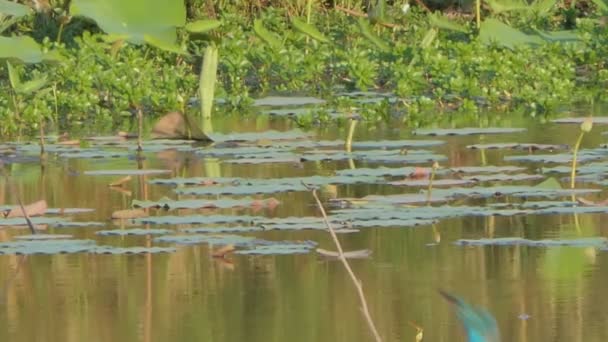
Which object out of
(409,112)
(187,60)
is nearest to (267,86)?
(187,60)

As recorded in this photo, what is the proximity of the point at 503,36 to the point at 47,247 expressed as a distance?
497 centimetres

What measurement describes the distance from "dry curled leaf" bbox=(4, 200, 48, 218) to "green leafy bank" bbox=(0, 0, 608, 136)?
201cm

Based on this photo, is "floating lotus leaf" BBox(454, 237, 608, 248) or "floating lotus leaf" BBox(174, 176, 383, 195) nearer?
"floating lotus leaf" BBox(454, 237, 608, 248)

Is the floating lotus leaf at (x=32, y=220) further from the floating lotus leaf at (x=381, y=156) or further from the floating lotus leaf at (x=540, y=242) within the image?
the floating lotus leaf at (x=381, y=156)

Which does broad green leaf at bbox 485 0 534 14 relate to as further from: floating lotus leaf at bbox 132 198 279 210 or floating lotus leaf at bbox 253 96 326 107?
floating lotus leaf at bbox 132 198 279 210

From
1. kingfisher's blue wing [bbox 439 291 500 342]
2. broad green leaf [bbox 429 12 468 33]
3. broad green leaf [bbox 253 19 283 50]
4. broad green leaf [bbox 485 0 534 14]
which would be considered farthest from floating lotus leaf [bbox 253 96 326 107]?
kingfisher's blue wing [bbox 439 291 500 342]

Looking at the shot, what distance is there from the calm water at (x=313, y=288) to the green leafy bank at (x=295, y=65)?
258 centimetres

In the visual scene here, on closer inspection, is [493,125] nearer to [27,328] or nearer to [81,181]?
[81,181]

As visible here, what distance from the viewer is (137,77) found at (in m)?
8.70

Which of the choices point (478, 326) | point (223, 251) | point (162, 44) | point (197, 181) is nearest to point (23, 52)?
point (162, 44)

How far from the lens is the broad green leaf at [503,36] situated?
9.52 metres

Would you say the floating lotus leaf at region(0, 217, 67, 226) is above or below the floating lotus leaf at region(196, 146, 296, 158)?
below

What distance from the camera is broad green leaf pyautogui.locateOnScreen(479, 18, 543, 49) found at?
952 centimetres

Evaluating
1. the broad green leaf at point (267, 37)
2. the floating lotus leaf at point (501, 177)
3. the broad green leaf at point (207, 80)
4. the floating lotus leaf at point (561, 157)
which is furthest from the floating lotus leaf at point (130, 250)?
the broad green leaf at point (267, 37)
